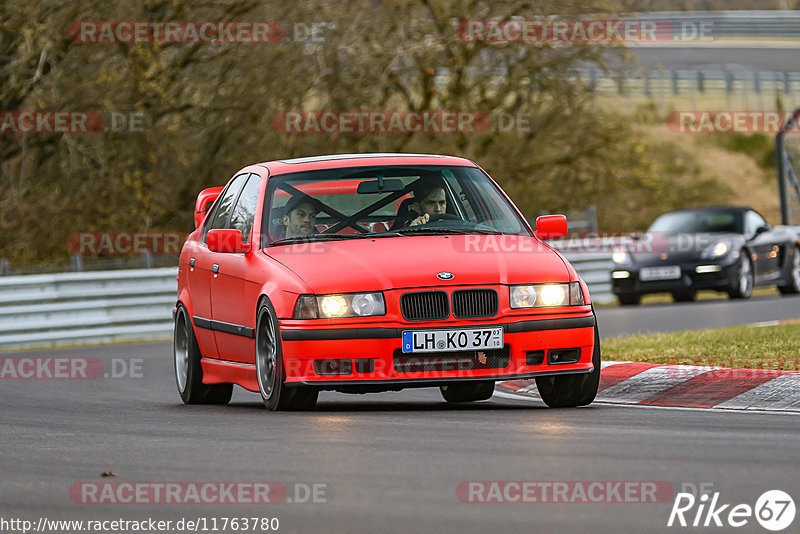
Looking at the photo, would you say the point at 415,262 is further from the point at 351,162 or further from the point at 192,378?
the point at 192,378

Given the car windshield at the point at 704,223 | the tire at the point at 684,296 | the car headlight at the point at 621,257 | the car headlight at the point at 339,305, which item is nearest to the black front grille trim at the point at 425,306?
the car headlight at the point at 339,305

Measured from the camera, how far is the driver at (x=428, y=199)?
10.4 metres

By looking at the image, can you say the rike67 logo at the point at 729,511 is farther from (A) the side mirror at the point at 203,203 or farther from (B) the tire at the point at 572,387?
(A) the side mirror at the point at 203,203

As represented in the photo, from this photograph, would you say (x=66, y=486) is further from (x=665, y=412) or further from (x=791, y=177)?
(x=791, y=177)

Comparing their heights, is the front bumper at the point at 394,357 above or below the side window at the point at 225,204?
below

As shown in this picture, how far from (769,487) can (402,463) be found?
168 centimetres

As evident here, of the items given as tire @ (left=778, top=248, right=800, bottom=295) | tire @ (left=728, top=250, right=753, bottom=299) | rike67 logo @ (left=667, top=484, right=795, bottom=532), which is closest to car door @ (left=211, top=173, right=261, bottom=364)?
rike67 logo @ (left=667, top=484, right=795, bottom=532)

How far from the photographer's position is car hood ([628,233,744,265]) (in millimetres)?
23328

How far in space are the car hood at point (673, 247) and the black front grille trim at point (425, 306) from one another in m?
14.5

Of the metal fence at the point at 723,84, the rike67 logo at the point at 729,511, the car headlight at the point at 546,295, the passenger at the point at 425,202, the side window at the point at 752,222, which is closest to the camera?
the rike67 logo at the point at 729,511

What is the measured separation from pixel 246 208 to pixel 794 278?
16075mm

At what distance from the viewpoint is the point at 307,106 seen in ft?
91.2

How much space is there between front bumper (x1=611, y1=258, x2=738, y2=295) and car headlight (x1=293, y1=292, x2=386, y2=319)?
14.6m

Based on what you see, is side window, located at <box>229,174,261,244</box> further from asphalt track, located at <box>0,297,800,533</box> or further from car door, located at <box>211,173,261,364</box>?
asphalt track, located at <box>0,297,800,533</box>
